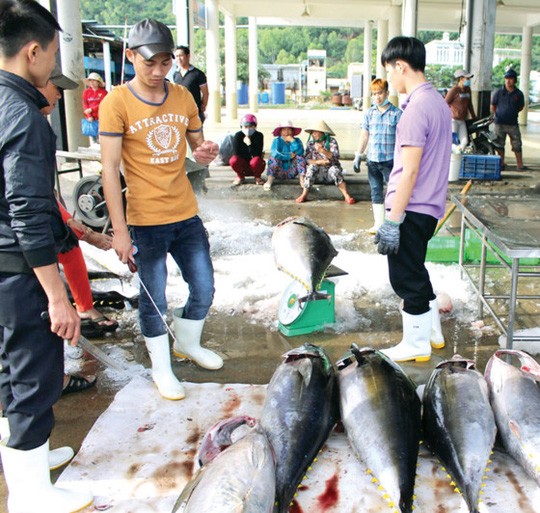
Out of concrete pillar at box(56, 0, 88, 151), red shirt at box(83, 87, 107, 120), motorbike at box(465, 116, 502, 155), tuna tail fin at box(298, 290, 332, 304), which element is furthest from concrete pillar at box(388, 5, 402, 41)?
tuna tail fin at box(298, 290, 332, 304)

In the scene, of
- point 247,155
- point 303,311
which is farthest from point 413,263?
point 247,155

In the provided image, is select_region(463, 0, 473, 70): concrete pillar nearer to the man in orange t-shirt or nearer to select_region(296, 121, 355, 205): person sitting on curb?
select_region(296, 121, 355, 205): person sitting on curb

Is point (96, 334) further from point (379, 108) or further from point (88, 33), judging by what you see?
point (88, 33)

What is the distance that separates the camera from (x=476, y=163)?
10.8 m

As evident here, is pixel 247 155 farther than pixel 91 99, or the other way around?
pixel 91 99

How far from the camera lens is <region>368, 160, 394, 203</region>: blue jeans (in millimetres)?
7406

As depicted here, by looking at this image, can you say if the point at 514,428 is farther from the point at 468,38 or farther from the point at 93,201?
the point at 468,38

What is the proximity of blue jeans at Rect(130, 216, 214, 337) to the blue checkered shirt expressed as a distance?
4.05m

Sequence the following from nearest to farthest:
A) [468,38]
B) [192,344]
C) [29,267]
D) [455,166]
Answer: [29,267], [192,344], [455,166], [468,38]

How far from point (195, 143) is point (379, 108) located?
4247mm

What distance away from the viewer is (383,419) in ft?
8.91

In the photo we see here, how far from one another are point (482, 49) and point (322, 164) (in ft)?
20.8

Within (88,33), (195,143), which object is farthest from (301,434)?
(88,33)

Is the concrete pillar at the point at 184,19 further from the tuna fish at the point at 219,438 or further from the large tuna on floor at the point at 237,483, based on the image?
the large tuna on floor at the point at 237,483
